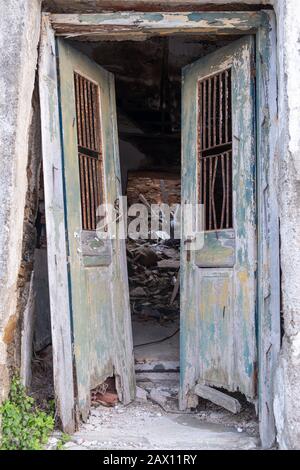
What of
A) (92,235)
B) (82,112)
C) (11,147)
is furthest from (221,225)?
(11,147)

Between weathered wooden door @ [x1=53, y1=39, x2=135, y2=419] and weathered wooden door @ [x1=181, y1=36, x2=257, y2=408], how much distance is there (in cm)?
51

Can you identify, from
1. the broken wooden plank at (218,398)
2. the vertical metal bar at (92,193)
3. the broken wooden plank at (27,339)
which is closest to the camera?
the broken wooden plank at (27,339)

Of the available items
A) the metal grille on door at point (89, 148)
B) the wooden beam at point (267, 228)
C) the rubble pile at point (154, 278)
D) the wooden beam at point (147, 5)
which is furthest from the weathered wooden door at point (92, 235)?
the rubble pile at point (154, 278)

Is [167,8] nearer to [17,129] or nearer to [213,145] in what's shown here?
[213,145]

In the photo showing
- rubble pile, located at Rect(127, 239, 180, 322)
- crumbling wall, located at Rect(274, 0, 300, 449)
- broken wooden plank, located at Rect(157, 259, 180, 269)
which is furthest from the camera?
broken wooden plank, located at Rect(157, 259, 180, 269)

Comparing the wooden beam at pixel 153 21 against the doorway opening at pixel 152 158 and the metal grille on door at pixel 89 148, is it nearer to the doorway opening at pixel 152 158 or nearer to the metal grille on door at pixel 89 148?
the doorway opening at pixel 152 158

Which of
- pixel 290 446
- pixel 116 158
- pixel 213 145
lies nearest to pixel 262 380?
pixel 290 446

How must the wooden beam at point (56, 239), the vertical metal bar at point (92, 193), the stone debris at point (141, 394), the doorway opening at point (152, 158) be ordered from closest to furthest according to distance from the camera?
1. the wooden beam at point (56, 239)
2. the vertical metal bar at point (92, 193)
3. the stone debris at point (141, 394)
4. the doorway opening at point (152, 158)

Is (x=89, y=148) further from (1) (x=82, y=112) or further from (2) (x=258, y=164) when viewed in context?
(2) (x=258, y=164)

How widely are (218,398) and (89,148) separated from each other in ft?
6.71

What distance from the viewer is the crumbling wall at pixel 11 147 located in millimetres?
3150

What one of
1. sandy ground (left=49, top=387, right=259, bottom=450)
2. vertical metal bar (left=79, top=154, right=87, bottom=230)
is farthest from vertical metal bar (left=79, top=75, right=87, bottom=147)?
sandy ground (left=49, top=387, right=259, bottom=450)

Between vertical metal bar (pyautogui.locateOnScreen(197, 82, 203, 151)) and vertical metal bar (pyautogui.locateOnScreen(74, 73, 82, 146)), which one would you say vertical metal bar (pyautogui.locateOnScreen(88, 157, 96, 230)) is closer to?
vertical metal bar (pyautogui.locateOnScreen(74, 73, 82, 146))

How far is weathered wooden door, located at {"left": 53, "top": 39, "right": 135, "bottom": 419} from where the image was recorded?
3.64 metres
